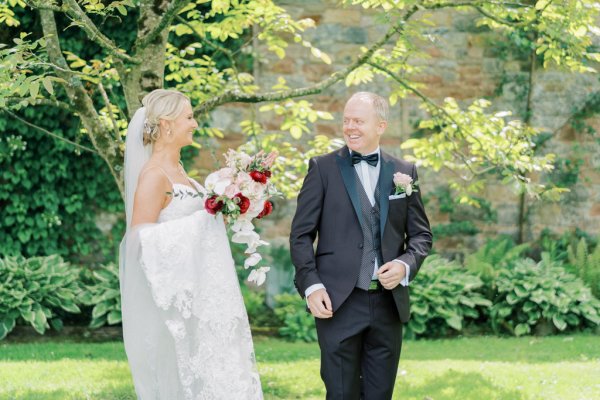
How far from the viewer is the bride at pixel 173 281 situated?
3969 millimetres

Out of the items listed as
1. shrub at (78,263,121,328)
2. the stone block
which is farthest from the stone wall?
shrub at (78,263,121,328)

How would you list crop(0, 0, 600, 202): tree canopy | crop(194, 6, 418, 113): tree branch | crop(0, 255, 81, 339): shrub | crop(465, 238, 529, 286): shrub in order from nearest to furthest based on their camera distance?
crop(0, 0, 600, 202): tree canopy < crop(194, 6, 418, 113): tree branch < crop(0, 255, 81, 339): shrub < crop(465, 238, 529, 286): shrub

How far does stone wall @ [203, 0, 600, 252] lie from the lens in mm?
9617

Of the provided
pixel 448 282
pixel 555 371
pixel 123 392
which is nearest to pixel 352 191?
pixel 123 392

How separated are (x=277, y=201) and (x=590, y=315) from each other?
3438mm

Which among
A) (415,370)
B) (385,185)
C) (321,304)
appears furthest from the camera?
(415,370)

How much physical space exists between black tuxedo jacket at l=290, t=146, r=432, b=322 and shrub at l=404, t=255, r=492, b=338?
15.2 feet

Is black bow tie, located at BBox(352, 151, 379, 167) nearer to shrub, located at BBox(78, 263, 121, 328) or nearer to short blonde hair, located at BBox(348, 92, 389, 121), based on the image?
short blonde hair, located at BBox(348, 92, 389, 121)

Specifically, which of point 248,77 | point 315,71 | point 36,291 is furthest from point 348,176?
point 315,71

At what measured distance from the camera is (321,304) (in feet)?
12.8

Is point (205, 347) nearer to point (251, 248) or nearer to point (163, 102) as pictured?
point (251, 248)

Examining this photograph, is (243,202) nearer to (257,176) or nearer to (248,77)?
(257,176)

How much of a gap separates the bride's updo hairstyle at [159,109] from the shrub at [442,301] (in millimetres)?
5000

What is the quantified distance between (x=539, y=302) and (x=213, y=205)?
5509 millimetres
